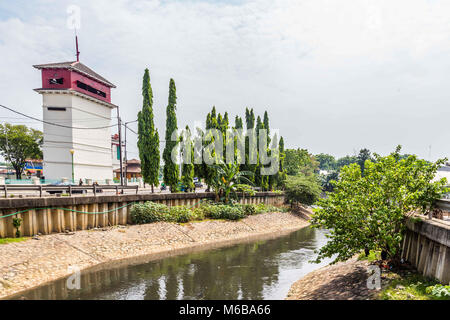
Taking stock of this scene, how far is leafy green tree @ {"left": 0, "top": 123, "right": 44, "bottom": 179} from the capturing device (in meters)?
50.7

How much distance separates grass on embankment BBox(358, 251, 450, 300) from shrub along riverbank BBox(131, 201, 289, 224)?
52.3ft

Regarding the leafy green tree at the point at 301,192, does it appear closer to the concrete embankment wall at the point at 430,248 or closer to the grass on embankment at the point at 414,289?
the concrete embankment wall at the point at 430,248

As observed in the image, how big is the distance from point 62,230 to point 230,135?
21.0m

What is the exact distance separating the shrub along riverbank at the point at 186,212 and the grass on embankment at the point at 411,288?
15947mm

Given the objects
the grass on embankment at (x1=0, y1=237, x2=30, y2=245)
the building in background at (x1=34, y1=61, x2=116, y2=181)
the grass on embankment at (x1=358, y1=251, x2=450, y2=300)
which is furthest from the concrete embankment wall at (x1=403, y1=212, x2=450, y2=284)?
the building in background at (x1=34, y1=61, x2=116, y2=181)

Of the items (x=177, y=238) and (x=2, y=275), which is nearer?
(x=2, y=275)

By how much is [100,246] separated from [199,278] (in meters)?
6.84

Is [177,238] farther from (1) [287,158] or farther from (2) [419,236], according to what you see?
(1) [287,158]

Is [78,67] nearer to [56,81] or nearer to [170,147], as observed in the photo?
[56,81]

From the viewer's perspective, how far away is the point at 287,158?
193 ft

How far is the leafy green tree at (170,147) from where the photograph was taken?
28.1m

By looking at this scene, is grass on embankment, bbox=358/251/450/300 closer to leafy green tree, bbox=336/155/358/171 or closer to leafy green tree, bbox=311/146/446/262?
leafy green tree, bbox=311/146/446/262

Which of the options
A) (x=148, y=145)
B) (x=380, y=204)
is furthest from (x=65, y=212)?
(x=380, y=204)
